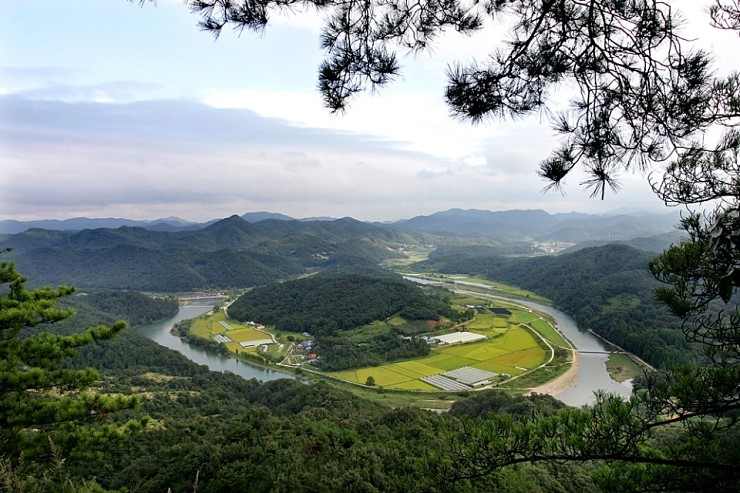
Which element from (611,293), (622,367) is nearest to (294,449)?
(622,367)

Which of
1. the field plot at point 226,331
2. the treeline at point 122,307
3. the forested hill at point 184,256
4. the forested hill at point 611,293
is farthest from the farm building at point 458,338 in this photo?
the forested hill at point 184,256

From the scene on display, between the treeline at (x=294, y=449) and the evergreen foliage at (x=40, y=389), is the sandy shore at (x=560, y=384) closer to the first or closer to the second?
the treeline at (x=294, y=449)

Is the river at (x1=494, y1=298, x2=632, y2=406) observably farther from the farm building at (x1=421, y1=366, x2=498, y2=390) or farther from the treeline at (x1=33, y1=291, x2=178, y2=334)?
the treeline at (x1=33, y1=291, x2=178, y2=334)

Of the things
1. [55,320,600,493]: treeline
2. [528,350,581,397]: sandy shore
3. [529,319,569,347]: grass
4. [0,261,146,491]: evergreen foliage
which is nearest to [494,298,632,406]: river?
[528,350,581,397]: sandy shore

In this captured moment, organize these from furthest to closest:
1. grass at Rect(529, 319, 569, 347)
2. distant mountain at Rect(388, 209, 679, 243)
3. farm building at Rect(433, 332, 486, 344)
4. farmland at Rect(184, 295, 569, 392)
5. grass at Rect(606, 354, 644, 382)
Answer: distant mountain at Rect(388, 209, 679, 243) < farm building at Rect(433, 332, 486, 344) < grass at Rect(529, 319, 569, 347) < farmland at Rect(184, 295, 569, 392) < grass at Rect(606, 354, 644, 382)

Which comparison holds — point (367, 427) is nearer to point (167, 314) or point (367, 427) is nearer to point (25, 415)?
point (25, 415)

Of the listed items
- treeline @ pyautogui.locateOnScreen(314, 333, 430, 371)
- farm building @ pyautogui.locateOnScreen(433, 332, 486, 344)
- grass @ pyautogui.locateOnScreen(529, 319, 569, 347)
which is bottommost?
treeline @ pyautogui.locateOnScreen(314, 333, 430, 371)

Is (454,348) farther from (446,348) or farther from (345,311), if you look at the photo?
(345,311)
